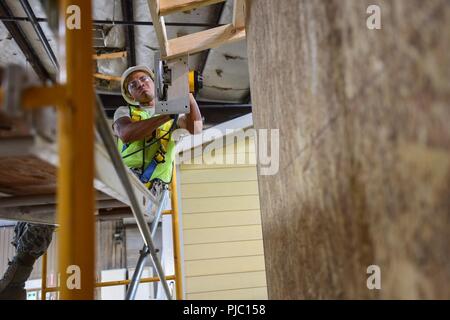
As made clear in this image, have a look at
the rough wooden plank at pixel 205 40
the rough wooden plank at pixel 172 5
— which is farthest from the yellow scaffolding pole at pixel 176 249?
the rough wooden plank at pixel 172 5

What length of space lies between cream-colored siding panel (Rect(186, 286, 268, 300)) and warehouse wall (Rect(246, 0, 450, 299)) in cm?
372

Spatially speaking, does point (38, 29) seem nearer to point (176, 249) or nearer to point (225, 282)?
point (176, 249)

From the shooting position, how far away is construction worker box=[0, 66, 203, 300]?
10.1 feet

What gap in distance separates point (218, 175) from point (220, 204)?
403mm

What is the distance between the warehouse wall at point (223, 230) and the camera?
17.4 ft

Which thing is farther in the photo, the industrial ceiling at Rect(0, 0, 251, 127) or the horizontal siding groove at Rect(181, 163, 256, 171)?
the horizontal siding groove at Rect(181, 163, 256, 171)

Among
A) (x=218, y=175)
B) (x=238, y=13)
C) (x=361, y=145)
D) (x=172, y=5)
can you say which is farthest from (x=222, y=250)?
(x=361, y=145)

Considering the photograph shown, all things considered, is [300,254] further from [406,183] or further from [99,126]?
[99,126]

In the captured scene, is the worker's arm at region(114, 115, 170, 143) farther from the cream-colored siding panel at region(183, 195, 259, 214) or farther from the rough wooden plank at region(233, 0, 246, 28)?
the cream-colored siding panel at region(183, 195, 259, 214)


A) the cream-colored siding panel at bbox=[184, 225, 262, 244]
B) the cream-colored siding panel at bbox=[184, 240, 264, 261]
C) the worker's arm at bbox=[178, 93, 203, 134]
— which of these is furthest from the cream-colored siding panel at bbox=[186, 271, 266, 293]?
the worker's arm at bbox=[178, 93, 203, 134]

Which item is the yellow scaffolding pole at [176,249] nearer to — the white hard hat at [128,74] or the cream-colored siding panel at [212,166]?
the white hard hat at [128,74]

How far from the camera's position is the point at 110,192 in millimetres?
1351
